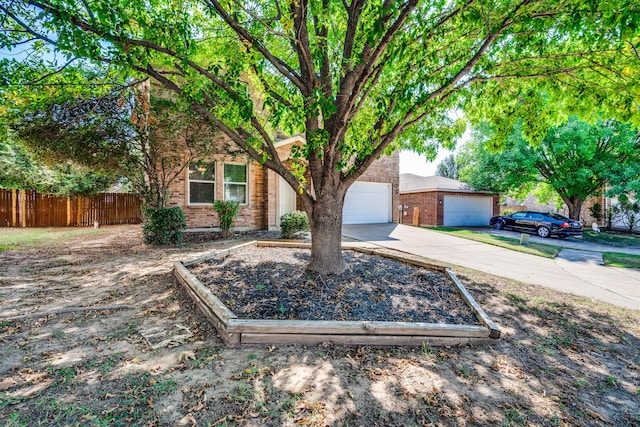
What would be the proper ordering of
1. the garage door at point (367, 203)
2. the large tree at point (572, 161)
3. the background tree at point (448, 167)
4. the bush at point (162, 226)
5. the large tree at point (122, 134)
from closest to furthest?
the large tree at point (122, 134) < the bush at point (162, 226) < the large tree at point (572, 161) < the garage door at point (367, 203) < the background tree at point (448, 167)

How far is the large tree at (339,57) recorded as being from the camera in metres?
3.28

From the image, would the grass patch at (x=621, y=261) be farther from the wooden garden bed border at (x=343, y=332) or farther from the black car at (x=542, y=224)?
the wooden garden bed border at (x=343, y=332)

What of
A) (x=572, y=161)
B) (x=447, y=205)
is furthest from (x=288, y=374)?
(x=447, y=205)

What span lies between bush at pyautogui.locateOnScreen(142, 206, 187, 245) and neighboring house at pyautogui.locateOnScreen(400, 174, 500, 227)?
16072mm

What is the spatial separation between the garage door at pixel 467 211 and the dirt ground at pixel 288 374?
16.4 meters

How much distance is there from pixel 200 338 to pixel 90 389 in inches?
39.3

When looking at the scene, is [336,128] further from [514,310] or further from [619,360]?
[619,360]

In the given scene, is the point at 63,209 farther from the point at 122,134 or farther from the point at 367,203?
the point at 367,203

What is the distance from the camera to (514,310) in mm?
4277

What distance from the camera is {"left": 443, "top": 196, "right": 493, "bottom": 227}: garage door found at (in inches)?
784

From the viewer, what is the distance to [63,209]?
15484 mm

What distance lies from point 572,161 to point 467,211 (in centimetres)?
674

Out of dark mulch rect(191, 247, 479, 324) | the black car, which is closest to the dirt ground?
dark mulch rect(191, 247, 479, 324)

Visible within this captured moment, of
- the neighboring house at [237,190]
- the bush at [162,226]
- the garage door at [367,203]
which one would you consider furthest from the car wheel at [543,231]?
the bush at [162,226]
